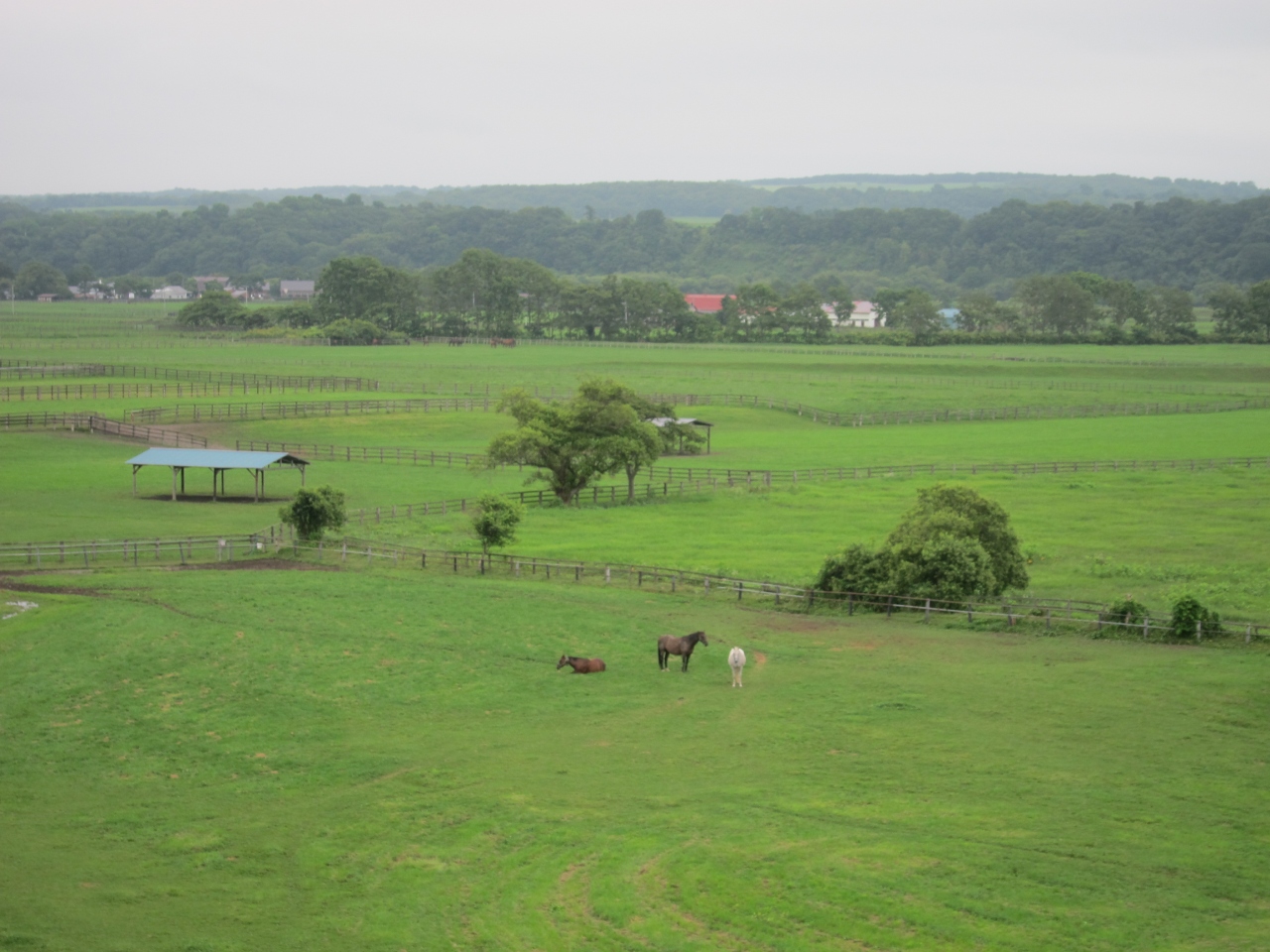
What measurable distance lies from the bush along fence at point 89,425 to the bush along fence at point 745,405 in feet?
13.1

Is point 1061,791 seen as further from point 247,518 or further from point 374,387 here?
point 374,387

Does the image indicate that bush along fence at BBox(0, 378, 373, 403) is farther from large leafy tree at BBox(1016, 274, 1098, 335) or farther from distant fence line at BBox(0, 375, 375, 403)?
large leafy tree at BBox(1016, 274, 1098, 335)

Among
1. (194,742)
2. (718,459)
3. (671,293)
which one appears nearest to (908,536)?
(194,742)

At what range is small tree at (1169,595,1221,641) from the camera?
32.4 metres

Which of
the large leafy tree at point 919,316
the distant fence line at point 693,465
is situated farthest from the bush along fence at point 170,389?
the large leafy tree at point 919,316

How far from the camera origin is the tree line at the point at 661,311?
158 metres

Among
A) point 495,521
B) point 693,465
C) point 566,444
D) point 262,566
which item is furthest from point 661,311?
point 262,566

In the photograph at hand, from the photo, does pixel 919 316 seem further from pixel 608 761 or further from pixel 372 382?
pixel 608 761

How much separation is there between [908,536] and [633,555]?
11013mm

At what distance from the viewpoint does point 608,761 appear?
78.9 feet

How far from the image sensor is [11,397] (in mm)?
84250

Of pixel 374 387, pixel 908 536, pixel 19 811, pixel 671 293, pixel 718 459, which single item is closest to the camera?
pixel 19 811

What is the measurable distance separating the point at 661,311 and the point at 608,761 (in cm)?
14185

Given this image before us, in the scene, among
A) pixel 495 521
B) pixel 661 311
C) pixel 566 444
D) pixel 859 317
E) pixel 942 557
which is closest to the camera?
pixel 942 557
